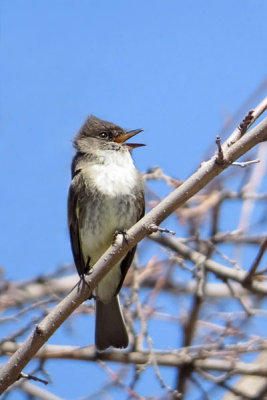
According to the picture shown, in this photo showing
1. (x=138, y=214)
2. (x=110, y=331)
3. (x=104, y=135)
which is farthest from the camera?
(x=104, y=135)

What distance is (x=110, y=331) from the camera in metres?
4.11

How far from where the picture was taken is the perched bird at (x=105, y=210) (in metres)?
3.90

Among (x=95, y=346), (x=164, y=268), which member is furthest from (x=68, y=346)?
(x=164, y=268)

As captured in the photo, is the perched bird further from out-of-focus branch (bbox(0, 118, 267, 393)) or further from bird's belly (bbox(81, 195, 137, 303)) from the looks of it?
out-of-focus branch (bbox(0, 118, 267, 393))

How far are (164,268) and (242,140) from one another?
2.35 metres

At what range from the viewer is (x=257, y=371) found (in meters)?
4.19

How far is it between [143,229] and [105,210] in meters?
1.08

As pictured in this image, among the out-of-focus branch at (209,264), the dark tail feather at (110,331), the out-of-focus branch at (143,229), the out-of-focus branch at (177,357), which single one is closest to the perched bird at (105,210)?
the dark tail feather at (110,331)

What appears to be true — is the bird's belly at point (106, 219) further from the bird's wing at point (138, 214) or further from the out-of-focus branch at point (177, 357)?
the out-of-focus branch at point (177, 357)

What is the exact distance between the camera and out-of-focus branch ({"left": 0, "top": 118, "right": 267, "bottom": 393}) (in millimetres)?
2686

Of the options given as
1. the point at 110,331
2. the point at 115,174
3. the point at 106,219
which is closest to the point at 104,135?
the point at 115,174

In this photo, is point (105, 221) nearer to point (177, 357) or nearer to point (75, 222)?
point (75, 222)

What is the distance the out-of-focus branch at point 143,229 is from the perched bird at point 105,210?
92 centimetres

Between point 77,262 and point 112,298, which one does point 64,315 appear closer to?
point 77,262
